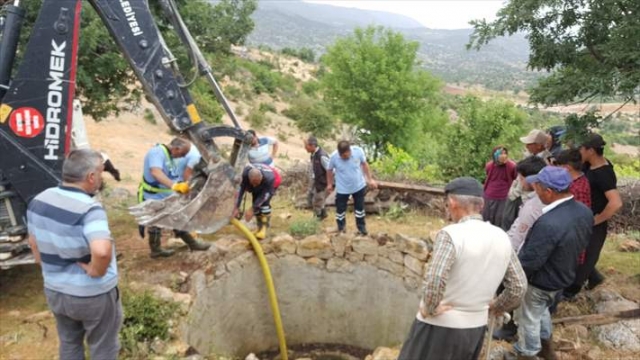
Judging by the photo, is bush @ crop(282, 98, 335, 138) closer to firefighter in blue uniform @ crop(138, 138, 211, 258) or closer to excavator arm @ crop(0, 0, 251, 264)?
firefighter in blue uniform @ crop(138, 138, 211, 258)

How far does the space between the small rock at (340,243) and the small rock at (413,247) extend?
667mm

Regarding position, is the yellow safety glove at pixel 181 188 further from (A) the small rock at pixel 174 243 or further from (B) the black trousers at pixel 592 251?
(B) the black trousers at pixel 592 251

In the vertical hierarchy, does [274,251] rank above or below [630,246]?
below

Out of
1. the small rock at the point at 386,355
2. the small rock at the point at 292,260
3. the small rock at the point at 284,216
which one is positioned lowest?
the small rock at the point at 292,260

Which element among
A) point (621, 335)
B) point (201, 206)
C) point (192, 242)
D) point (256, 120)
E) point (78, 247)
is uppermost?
point (78, 247)

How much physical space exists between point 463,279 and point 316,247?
387cm

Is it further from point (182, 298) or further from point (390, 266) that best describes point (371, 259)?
point (182, 298)

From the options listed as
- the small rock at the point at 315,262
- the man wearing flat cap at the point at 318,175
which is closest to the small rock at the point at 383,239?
the small rock at the point at 315,262

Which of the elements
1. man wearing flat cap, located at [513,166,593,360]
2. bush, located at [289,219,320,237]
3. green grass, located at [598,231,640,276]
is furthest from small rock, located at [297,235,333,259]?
green grass, located at [598,231,640,276]

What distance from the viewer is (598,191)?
4.24 meters

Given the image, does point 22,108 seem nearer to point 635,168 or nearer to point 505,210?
point 505,210

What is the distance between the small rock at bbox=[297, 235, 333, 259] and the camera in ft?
20.5

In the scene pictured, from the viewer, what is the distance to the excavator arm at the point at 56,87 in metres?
3.82

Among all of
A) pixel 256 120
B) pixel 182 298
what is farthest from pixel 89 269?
pixel 256 120
